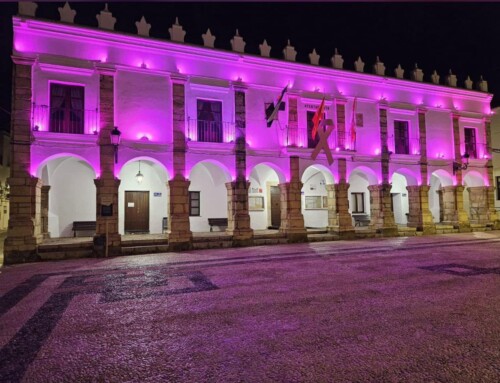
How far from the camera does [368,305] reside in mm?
5098

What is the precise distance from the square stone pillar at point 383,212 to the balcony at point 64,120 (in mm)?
12904

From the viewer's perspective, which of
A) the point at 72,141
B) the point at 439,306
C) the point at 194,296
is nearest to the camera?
the point at 439,306

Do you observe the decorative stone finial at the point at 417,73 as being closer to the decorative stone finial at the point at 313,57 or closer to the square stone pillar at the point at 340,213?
the decorative stone finial at the point at 313,57

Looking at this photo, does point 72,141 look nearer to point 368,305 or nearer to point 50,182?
point 50,182

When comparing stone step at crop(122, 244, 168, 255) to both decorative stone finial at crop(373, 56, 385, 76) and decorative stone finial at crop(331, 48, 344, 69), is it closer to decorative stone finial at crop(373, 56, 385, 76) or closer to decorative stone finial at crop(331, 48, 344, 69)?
decorative stone finial at crop(331, 48, 344, 69)

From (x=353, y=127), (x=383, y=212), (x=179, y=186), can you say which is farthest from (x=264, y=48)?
(x=383, y=212)

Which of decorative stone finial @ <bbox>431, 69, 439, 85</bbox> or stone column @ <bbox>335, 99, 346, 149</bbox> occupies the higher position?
decorative stone finial @ <bbox>431, 69, 439, 85</bbox>

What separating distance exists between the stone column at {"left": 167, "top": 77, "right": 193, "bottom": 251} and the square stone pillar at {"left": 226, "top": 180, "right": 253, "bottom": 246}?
1822 millimetres

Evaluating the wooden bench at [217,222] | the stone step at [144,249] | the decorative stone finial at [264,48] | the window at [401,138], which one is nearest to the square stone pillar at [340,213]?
the window at [401,138]

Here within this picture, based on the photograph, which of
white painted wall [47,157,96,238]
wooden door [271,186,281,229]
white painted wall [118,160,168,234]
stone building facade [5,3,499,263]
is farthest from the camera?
wooden door [271,186,281,229]

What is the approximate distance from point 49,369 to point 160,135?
33.3ft

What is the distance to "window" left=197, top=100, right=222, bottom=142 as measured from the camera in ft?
43.5

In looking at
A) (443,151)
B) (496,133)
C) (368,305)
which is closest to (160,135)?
(368,305)

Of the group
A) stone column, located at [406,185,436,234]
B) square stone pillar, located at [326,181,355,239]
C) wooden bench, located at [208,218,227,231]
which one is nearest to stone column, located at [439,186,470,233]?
stone column, located at [406,185,436,234]
